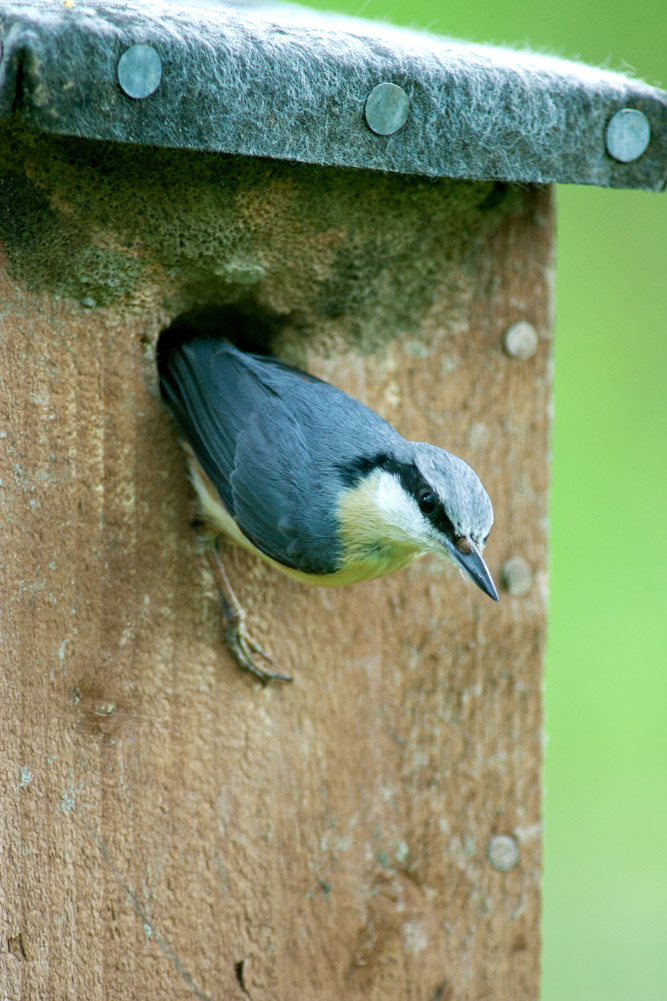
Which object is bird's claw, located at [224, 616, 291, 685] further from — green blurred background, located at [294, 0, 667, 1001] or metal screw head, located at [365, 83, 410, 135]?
green blurred background, located at [294, 0, 667, 1001]

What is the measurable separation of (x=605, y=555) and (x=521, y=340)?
191 centimetres

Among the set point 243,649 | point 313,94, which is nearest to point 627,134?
point 313,94

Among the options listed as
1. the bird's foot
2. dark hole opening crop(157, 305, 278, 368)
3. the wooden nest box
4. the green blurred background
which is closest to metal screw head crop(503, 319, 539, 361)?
the wooden nest box

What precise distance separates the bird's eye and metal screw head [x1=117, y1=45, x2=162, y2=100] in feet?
2.36

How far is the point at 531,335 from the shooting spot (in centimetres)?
228

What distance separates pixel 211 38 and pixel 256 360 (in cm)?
58

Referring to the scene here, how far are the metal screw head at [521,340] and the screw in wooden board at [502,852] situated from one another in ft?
3.08

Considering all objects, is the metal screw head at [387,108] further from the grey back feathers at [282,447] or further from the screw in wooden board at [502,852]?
the screw in wooden board at [502,852]

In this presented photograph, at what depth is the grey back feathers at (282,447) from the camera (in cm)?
197

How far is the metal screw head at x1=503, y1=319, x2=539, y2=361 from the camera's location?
2.27 meters

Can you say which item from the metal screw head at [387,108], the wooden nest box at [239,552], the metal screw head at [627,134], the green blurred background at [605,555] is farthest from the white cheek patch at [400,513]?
the green blurred background at [605,555]

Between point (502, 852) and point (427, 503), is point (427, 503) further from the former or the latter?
point (502, 852)

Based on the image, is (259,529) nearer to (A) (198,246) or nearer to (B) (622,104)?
(A) (198,246)

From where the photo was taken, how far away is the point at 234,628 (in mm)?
2109
